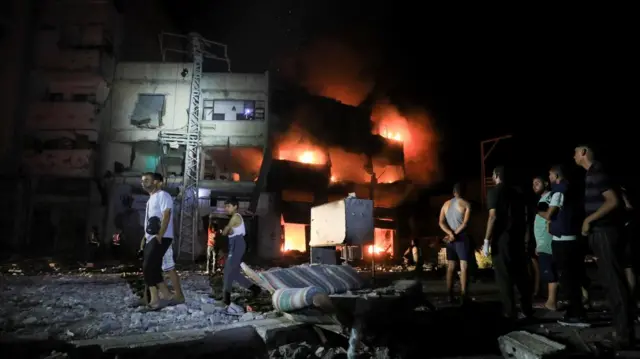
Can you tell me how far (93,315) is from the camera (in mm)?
5816

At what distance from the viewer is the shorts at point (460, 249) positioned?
6387mm

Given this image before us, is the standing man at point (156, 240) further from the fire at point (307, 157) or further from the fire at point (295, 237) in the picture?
the fire at point (307, 157)

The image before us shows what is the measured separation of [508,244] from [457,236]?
104cm

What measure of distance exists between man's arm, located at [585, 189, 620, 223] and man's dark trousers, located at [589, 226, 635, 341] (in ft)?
0.51

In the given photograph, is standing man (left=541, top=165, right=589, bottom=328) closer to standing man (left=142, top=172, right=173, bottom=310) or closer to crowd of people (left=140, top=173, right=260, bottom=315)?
crowd of people (left=140, top=173, right=260, bottom=315)

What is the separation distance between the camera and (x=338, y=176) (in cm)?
3672

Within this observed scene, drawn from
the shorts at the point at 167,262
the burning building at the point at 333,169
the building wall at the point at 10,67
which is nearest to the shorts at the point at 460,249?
the shorts at the point at 167,262

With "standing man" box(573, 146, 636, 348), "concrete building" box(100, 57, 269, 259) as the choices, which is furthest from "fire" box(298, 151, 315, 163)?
"standing man" box(573, 146, 636, 348)

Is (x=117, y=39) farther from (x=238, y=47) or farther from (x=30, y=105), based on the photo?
(x=238, y=47)

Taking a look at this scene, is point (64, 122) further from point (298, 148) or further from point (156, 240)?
point (156, 240)

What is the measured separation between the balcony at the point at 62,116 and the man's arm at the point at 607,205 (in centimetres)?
3080

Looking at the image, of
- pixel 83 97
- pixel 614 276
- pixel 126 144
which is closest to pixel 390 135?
pixel 126 144

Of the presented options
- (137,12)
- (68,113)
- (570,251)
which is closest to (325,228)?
(570,251)

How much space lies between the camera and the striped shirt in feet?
14.6
